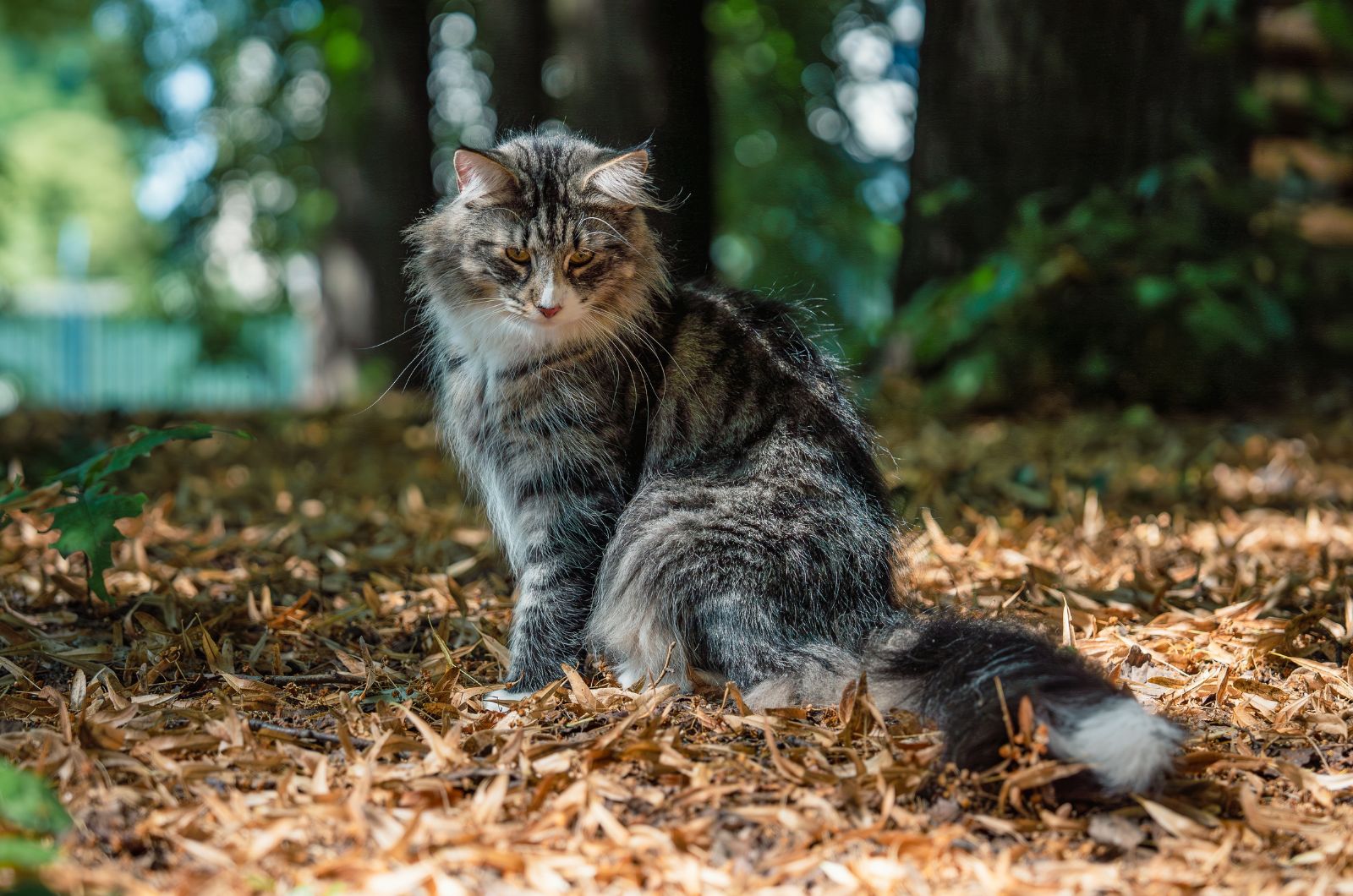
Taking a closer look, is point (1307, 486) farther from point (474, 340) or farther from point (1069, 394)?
point (474, 340)

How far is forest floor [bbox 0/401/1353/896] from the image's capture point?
1.95m

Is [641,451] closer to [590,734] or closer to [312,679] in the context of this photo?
[590,734]

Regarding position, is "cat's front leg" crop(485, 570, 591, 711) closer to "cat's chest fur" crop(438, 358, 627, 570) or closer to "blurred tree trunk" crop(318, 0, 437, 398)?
"cat's chest fur" crop(438, 358, 627, 570)

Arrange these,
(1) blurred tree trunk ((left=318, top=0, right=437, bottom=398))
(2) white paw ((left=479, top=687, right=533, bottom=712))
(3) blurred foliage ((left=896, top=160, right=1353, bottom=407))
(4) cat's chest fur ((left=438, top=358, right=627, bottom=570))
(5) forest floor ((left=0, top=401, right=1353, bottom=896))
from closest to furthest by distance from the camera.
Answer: (5) forest floor ((left=0, top=401, right=1353, bottom=896))
(2) white paw ((left=479, top=687, right=533, bottom=712))
(4) cat's chest fur ((left=438, top=358, right=627, bottom=570))
(3) blurred foliage ((left=896, top=160, right=1353, bottom=407))
(1) blurred tree trunk ((left=318, top=0, right=437, bottom=398))

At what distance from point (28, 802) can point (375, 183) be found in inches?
330

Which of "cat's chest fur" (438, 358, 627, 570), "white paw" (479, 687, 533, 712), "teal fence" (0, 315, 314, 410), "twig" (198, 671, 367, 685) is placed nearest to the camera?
"white paw" (479, 687, 533, 712)

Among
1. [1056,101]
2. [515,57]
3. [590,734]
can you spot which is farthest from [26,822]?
[1056,101]

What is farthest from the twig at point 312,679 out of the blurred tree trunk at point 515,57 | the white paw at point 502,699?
the blurred tree trunk at point 515,57

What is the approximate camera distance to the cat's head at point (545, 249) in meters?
3.08

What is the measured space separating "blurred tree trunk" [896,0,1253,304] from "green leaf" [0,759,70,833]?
5.89 m

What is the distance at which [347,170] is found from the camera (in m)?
9.92

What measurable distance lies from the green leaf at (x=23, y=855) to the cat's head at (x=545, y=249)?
1.79 meters

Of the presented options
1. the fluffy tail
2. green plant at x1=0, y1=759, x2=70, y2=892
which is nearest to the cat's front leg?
the fluffy tail

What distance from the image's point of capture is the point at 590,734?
8.28ft
